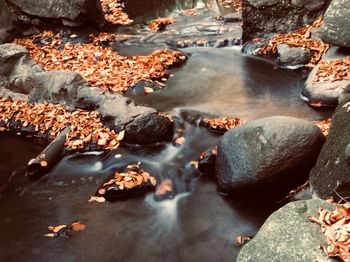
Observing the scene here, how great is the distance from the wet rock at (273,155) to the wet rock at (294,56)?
197 inches

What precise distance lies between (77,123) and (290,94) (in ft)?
16.5

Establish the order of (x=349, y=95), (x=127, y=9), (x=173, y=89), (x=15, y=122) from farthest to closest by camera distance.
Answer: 1. (x=127, y=9)
2. (x=173, y=89)
3. (x=15, y=122)
4. (x=349, y=95)

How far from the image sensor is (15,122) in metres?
9.49

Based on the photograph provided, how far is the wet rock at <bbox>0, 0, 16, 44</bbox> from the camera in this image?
13.2 m

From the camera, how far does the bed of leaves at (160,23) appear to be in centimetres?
1484

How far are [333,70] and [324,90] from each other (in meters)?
0.71

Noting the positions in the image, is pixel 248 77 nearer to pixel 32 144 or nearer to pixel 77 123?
pixel 77 123

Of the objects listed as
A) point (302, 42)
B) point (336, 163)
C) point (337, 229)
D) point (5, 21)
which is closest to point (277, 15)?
point (302, 42)

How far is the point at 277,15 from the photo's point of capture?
1212cm

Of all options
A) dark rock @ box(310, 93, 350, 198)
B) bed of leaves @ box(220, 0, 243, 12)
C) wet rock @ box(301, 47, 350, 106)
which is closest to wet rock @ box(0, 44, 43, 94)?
wet rock @ box(301, 47, 350, 106)

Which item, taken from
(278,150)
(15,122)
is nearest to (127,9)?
(15,122)

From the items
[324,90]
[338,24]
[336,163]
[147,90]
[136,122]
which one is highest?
[338,24]

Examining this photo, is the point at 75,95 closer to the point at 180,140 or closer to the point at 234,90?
the point at 180,140

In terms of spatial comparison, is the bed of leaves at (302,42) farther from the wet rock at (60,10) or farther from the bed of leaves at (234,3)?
the wet rock at (60,10)
